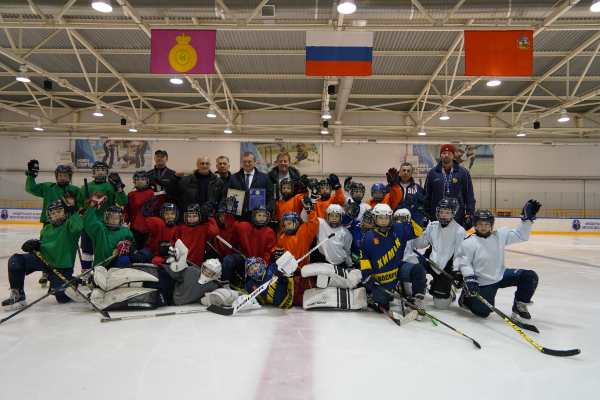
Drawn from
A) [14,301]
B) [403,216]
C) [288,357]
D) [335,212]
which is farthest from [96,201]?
[403,216]

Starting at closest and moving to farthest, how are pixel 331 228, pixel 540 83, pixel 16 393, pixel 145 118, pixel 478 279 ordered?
pixel 16 393 < pixel 478 279 < pixel 331 228 < pixel 540 83 < pixel 145 118

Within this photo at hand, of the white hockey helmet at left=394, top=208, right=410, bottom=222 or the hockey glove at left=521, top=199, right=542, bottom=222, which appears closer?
the hockey glove at left=521, top=199, right=542, bottom=222

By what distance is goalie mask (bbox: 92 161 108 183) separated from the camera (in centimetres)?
448

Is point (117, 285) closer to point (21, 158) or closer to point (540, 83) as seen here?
point (540, 83)

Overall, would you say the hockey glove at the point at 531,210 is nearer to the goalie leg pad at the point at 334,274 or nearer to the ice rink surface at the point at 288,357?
the ice rink surface at the point at 288,357

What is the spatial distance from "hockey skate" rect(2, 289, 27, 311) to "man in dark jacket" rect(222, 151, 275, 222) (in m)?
2.34

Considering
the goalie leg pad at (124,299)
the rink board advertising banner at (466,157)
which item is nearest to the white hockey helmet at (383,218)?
the goalie leg pad at (124,299)

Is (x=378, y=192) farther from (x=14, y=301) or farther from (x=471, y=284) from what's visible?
(x=14, y=301)

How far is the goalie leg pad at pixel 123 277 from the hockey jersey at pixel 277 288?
1003 millimetres

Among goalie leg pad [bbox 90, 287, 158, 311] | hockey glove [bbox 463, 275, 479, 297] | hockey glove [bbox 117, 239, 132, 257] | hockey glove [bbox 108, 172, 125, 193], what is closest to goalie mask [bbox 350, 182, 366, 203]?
hockey glove [bbox 463, 275, 479, 297]

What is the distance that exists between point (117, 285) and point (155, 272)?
1.20 feet

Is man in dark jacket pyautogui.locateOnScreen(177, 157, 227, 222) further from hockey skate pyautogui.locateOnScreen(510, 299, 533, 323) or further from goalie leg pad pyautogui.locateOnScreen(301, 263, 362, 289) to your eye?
hockey skate pyautogui.locateOnScreen(510, 299, 533, 323)

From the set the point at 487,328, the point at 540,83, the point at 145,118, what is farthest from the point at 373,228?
the point at 145,118

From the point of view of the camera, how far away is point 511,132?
1791 cm
